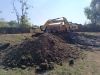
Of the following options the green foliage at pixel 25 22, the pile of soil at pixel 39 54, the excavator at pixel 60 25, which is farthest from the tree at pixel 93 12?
the pile of soil at pixel 39 54

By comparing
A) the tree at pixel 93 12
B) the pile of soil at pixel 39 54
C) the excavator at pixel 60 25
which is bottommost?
the pile of soil at pixel 39 54

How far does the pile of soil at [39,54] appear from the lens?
995 cm

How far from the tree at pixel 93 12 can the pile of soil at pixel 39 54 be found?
105 feet

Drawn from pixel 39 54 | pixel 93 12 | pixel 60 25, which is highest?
pixel 93 12

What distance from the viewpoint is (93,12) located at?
42469 mm

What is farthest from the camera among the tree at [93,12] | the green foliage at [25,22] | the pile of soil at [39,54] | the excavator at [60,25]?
the tree at [93,12]

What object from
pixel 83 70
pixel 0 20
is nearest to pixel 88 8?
pixel 0 20

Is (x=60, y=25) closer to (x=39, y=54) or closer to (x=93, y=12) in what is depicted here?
(x=39, y=54)

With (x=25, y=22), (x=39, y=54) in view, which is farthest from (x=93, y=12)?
(x=39, y=54)

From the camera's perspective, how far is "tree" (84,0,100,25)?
1646 inches

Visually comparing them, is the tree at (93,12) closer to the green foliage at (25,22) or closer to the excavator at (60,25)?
the green foliage at (25,22)

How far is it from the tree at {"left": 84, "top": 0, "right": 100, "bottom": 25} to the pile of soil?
105 feet

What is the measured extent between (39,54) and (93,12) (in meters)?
35.2

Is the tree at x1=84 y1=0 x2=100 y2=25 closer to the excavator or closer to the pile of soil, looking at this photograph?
the excavator
